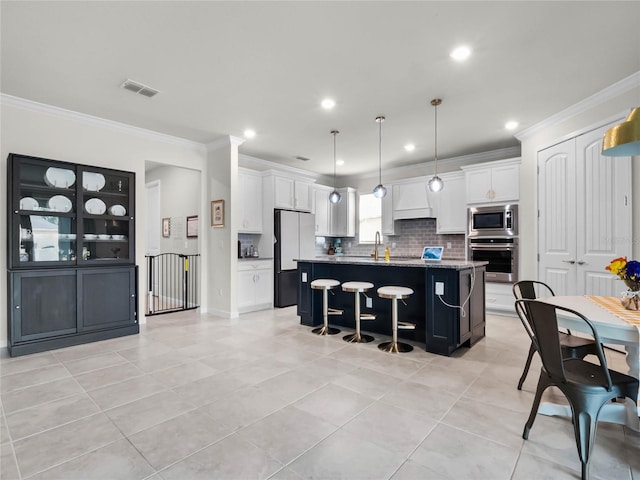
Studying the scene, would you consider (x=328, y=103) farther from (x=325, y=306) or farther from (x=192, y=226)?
(x=192, y=226)

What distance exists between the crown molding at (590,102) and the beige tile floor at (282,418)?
2.79 metres

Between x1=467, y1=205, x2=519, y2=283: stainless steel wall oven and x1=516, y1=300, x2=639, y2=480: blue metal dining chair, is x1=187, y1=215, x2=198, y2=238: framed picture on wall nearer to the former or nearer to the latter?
x1=467, y1=205, x2=519, y2=283: stainless steel wall oven

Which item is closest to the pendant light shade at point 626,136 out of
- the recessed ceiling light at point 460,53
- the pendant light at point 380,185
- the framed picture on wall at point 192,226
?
the recessed ceiling light at point 460,53

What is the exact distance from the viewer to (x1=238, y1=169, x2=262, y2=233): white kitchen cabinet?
596 centimetres

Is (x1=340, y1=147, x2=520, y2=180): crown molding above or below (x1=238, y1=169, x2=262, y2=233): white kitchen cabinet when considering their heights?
above

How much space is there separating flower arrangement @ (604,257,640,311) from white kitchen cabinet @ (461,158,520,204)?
322 centimetres

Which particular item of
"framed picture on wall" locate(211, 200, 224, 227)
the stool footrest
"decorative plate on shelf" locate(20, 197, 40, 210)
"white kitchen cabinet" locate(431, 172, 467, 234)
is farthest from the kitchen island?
"decorative plate on shelf" locate(20, 197, 40, 210)

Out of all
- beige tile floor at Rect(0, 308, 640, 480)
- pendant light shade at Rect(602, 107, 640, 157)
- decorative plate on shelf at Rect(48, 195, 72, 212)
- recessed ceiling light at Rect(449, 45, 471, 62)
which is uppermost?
recessed ceiling light at Rect(449, 45, 471, 62)

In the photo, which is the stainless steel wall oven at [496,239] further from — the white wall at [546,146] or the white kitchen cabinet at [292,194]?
the white kitchen cabinet at [292,194]

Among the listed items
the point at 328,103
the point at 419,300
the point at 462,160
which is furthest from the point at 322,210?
the point at 419,300

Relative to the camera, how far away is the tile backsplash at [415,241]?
6402mm

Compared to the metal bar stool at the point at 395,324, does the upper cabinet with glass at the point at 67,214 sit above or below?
above

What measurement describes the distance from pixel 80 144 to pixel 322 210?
4.50 m

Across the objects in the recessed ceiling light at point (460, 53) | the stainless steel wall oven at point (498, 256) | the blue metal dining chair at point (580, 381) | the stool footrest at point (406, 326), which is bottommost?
the stool footrest at point (406, 326)
